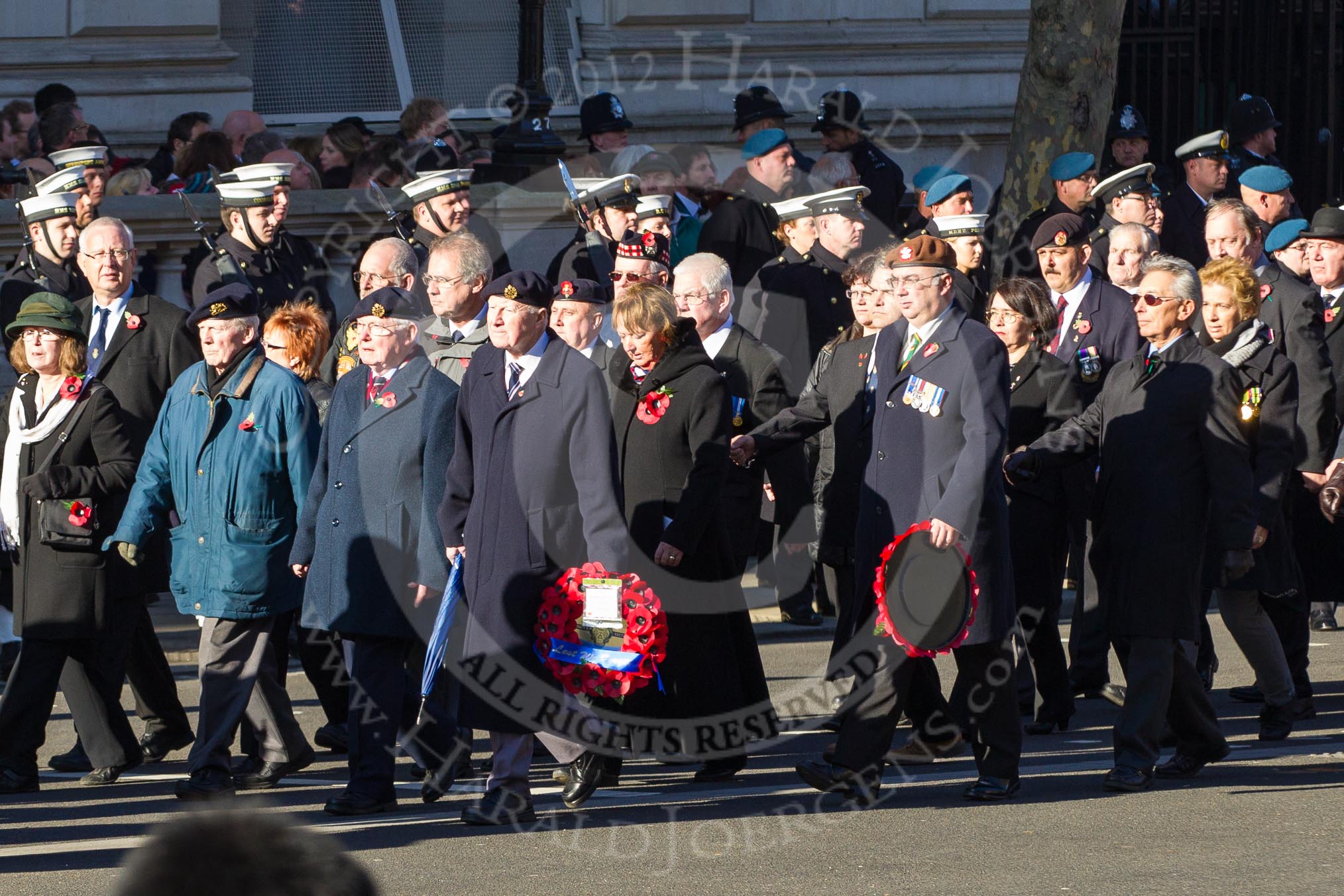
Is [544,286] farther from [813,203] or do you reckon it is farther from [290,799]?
[813,203]

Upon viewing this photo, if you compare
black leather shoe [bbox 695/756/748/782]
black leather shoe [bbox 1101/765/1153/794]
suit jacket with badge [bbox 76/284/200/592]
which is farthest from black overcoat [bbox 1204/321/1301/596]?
suit jacket with badge [bbox 76/284/200/592]

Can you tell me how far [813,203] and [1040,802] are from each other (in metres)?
4.56

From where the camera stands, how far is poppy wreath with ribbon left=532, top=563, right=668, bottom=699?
682 cm

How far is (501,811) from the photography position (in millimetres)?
6961

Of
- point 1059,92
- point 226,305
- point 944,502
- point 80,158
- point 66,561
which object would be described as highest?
point 1059,92

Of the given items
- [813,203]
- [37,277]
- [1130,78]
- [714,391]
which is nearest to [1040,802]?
[714,391]

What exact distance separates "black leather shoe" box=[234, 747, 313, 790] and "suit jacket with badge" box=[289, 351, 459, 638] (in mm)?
661

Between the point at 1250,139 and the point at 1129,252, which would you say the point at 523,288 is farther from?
the point at 1250,139

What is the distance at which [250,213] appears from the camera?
32.8 feet

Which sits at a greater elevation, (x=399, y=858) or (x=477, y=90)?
(x=477, y=90)

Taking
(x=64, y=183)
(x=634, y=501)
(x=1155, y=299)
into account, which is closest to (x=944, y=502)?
(x=1155, y=299)

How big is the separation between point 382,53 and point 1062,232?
10568 millimetres

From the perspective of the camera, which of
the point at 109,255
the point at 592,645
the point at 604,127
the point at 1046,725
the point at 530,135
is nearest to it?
the point at 592,645

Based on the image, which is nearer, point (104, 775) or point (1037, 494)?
point (104, 775)
